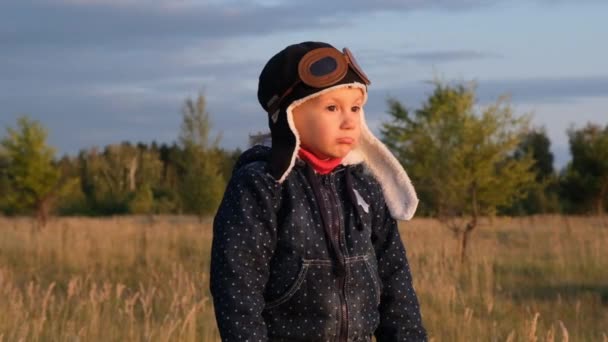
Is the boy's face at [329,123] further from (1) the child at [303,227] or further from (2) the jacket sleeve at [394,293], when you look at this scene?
(2) the jacket sleeve at [394,293]

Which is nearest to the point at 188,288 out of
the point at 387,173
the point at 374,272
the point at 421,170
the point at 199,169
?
the point at 387,173

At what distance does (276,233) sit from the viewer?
2684mm

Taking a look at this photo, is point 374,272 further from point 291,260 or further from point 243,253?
point 243,253

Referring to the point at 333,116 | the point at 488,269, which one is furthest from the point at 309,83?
the point at 488,269

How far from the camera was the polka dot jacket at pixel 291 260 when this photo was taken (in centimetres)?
259

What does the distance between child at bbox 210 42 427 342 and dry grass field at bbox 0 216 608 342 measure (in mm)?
1062

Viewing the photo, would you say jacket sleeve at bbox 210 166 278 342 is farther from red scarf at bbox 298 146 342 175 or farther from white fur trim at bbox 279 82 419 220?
white fur trim at bbox 279 82 419 220

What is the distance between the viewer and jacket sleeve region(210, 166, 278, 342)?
2551 millimetres

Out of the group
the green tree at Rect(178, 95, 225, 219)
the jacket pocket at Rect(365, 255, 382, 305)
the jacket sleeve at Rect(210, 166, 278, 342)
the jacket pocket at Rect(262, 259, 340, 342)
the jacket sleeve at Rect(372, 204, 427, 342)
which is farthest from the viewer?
the green tree at Rect(178, 95, 225, 219)

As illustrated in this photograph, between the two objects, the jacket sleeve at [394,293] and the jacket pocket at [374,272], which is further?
the jacket sleeve at [394,293]

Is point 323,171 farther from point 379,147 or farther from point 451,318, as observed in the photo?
point 451,318

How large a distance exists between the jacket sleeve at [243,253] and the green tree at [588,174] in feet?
101

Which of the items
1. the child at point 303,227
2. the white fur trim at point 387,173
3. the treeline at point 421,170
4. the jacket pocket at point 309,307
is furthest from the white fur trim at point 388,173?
the treeline at point 421,170

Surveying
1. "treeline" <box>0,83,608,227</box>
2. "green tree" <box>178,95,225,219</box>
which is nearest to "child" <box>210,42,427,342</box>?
"treeline" <box>0,83,608,227</box>
